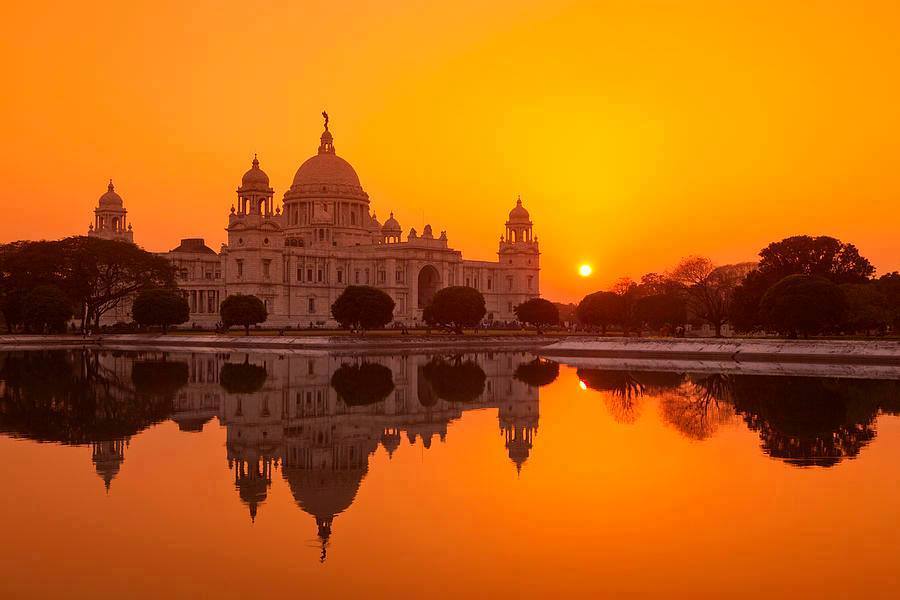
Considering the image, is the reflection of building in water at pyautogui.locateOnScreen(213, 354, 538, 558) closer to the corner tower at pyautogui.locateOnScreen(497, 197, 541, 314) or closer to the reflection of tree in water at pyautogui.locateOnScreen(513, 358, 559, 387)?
the reflection of tree in water at pyautogui.locateOnScreen(513, 358, 559, 387)

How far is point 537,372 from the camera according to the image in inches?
1797

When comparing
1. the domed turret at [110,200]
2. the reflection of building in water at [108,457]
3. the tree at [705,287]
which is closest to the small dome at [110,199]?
the domed turret at [110,200]

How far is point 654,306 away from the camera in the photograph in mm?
78562

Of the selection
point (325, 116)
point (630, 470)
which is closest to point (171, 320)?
point (325, 116)

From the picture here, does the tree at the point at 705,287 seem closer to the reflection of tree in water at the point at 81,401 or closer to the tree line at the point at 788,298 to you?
the tree line at the point at 788,298

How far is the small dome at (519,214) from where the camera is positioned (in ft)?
460

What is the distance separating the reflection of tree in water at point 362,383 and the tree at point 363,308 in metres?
27.7

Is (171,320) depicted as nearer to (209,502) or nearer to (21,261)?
(21,261)

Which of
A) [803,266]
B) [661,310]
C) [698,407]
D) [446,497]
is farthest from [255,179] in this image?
[446,497]

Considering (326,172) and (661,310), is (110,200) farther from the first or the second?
(661,310)

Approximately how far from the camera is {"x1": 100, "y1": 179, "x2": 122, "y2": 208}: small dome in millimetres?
117125

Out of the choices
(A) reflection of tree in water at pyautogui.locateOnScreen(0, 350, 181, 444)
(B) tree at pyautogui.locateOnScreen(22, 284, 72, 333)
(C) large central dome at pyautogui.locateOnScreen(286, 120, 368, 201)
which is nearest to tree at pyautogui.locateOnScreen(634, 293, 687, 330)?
(A) reflection of tree in water at pyautogui.locateOnScreen(0, 350, 181, 444)

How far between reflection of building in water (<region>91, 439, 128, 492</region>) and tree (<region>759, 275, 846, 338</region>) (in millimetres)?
42370

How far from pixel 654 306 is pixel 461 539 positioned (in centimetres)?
6795
